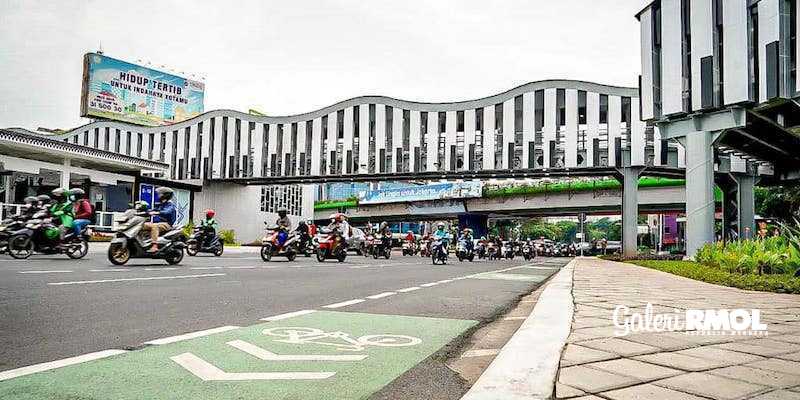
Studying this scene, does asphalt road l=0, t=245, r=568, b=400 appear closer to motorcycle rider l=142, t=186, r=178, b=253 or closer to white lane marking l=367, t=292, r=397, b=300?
white lane marking l=367, t=292, r=397, b=300

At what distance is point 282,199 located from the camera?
6128 cm

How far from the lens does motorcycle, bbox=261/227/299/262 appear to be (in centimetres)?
2030

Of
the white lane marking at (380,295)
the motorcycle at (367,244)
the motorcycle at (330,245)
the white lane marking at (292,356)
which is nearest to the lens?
the white lane marking at (292,356)

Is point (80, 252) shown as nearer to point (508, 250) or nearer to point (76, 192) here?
point (76, 192)

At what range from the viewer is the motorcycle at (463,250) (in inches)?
1213

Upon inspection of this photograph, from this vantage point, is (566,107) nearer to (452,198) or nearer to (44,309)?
(452,198)

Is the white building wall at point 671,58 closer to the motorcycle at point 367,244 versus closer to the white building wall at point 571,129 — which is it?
the white building wall at point 571,129

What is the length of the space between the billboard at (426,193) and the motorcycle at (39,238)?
48.8 metres

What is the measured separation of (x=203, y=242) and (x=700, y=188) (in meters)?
18.3

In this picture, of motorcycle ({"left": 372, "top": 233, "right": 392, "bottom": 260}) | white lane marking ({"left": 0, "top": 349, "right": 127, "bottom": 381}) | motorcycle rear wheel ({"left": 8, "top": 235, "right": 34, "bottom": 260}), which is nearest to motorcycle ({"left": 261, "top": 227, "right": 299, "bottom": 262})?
motorcycle rear wheel ({"left": 8, "top": 235, "right": 34, "bottom": 260})

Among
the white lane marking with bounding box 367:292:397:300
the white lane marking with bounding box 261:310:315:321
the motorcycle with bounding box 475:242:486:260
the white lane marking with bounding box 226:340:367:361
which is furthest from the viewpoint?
the motorcycle with bounding box 475:242:486:260

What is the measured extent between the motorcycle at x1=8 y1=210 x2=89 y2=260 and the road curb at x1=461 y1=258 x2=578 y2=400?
13911mm

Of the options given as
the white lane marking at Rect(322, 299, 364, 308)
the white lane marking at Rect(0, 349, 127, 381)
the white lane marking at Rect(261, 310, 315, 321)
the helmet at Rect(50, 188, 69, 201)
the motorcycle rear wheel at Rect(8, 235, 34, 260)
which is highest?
the helmet at Rect(50, 188, 69, 201)

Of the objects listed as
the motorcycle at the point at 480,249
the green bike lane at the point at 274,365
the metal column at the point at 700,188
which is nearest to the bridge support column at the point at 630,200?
the motorcycle at the point at 480,249
